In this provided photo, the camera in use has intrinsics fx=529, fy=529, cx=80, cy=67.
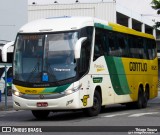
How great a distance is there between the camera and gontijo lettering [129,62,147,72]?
23484mm

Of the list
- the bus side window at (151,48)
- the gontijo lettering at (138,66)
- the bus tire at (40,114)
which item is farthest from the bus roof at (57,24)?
the bus side window at (151,48)

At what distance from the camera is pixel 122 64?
22.3 metres

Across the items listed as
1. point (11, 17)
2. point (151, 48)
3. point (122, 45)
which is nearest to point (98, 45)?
point (122, 45)

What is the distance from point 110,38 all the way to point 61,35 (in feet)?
11.4

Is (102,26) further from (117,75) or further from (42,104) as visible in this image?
(42,104)

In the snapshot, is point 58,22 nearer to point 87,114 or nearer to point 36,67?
point 36,67

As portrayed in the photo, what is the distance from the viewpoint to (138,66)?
80.1 ft

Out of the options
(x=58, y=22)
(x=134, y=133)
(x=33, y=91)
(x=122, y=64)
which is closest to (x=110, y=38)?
(x=122, y=64)

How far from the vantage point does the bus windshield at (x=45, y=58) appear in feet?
58.3

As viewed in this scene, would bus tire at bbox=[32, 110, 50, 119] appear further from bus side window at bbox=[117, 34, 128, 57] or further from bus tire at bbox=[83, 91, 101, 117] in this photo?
bus side window at bbox=[117, 34, 128, 57]

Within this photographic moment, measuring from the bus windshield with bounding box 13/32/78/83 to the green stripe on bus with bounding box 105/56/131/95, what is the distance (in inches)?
113

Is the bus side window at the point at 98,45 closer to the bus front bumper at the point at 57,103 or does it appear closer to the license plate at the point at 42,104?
the bus front bumper at the point at 57,103

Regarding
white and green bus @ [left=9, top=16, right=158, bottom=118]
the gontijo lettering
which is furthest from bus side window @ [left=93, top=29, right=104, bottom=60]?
the gontijo lettering

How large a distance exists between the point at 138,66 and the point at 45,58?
7.53 meters
